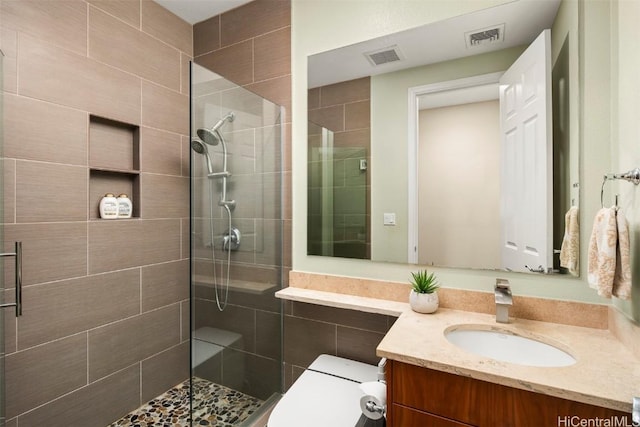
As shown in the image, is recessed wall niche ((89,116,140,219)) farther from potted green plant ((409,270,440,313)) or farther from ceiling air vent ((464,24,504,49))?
ceiling air vent ((464,24,504,49))

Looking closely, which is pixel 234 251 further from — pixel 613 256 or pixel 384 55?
pixel 613 256

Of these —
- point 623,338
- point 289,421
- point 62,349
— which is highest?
point 623,338

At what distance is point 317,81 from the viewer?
1.76 metres

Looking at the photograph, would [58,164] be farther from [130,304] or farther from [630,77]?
[630,77]

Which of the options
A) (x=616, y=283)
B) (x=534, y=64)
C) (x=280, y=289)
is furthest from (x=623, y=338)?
(x=280, y=289)

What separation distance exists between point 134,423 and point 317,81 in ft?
7.48

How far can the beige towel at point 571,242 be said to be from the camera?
3.99 feet

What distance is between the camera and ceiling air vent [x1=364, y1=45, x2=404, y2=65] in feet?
5.09

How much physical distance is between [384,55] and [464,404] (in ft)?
5.03

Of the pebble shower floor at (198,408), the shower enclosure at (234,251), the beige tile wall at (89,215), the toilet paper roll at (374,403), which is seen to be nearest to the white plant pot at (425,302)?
the toilet paper roll at (374,403)

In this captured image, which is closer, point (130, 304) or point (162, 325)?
point (130, 304)

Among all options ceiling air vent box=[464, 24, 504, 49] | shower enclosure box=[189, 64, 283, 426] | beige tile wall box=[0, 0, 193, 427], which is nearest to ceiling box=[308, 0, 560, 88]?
ceiling air vent box=[464, 24, 504, 49]

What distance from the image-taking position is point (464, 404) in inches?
35.7

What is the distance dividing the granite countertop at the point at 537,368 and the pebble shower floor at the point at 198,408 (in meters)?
0.92
